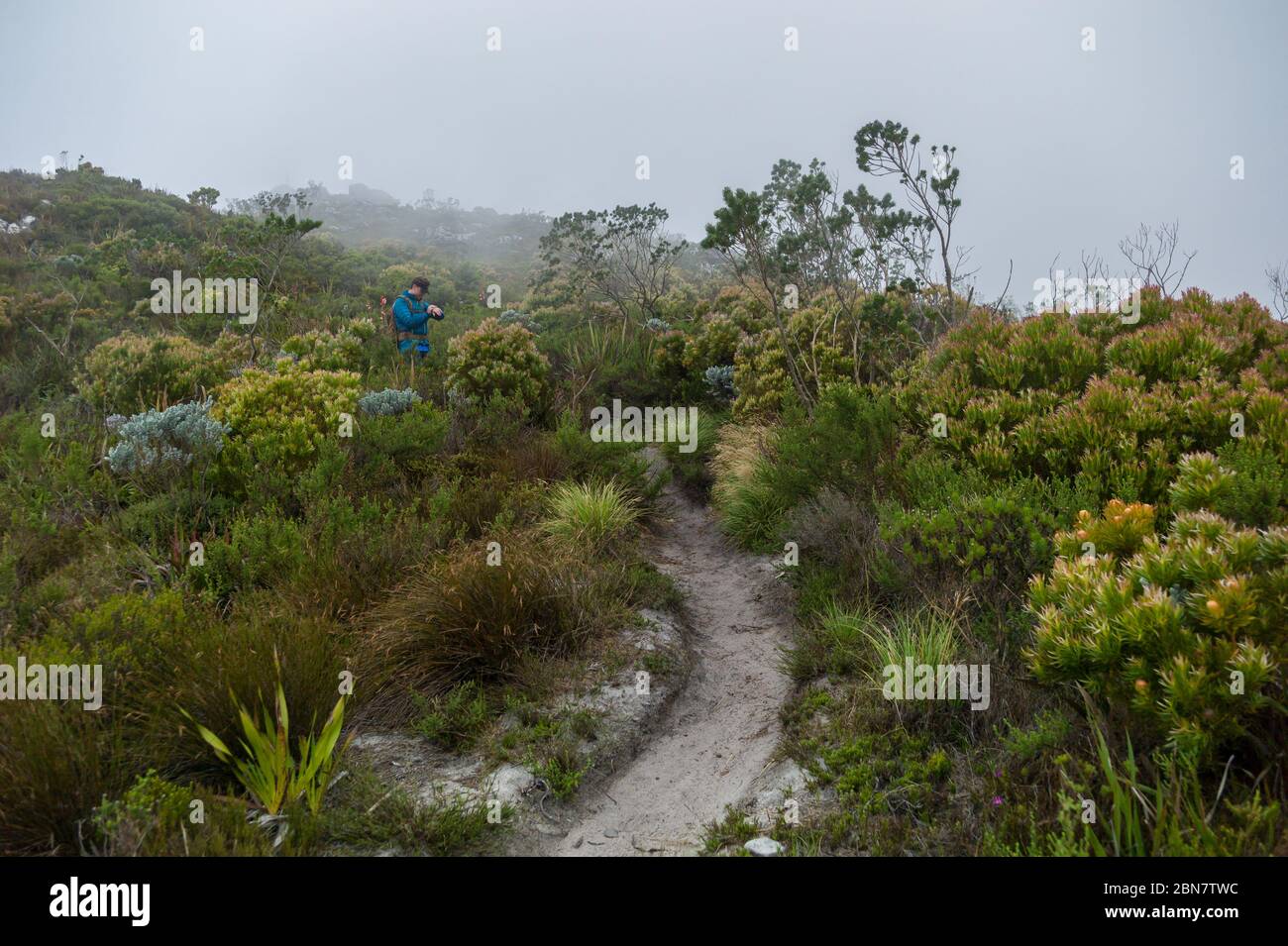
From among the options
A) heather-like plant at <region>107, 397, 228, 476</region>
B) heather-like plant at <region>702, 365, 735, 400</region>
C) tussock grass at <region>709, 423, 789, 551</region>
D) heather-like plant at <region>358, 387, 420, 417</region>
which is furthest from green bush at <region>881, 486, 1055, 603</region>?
heather-like plant at <region>702, 365, 735, 400</region>

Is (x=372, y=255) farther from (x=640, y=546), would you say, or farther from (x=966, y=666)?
(x=966, y=666)

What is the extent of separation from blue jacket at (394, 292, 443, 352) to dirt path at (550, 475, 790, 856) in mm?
6634

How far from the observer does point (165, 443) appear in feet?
21.6

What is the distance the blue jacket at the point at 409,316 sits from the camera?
37.1 ft

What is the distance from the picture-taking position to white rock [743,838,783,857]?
311 centimetres

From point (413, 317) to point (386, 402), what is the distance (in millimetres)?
3562

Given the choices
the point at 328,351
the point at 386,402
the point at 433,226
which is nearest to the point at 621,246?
the point at 328,351

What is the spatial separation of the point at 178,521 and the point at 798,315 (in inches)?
335

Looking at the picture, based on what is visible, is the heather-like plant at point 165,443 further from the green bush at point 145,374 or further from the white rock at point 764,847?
the white rock at point 764,847

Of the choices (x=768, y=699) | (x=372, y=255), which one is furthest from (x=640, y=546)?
(x=372, y=255)
